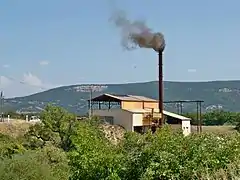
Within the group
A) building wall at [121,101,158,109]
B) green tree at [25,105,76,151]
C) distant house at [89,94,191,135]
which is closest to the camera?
green tree at [25,105,76,151]

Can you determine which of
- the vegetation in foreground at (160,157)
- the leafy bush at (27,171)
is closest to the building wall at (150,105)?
the leafy bush at (27,171)

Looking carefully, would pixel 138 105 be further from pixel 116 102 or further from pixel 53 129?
pixel 53 129

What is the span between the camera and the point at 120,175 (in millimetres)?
15336

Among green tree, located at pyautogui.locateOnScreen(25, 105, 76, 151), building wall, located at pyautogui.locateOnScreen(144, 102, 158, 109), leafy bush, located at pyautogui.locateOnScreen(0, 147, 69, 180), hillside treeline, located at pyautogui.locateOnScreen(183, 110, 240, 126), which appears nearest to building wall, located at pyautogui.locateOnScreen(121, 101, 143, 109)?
building wall, located at pyautogui.locateOnScreen(144, 102, 158, 109)

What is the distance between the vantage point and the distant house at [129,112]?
190 ft

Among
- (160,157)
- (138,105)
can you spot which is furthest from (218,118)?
(160,157)

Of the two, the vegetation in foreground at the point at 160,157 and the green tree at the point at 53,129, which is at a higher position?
the vegetation in foreground at the point at 160,157

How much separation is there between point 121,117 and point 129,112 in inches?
53.4

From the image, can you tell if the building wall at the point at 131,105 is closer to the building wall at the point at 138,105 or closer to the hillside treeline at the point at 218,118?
the building wall at the point at 138,105

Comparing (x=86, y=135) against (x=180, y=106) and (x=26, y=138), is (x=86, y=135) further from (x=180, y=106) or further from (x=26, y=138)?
(x=180, y=106)

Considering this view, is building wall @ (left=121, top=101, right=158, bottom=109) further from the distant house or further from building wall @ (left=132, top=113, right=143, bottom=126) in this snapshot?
building wall @ (left=132, top=113, right=143, bottom=126)

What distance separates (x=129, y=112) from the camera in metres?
58.1

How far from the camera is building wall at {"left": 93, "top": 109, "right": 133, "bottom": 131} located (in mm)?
57844

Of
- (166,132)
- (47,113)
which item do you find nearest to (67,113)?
(47,113)
